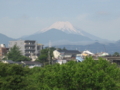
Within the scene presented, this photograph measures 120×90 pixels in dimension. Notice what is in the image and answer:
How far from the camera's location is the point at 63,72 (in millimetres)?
28328

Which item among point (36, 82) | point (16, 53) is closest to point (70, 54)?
point (16, 53)

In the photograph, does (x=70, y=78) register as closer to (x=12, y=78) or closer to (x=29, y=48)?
(x=12, y=78)

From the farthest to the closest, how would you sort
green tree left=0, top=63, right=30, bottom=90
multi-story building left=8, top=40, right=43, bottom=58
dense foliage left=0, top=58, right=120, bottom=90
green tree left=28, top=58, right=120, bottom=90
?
multi-story building left=8, top=40, right=43, bottom=58
green tree left=0, top=63, right=30, bottom=90
dense foliage left=0, top=58, right=120, bottom=90
green tree left=28, top=58, right=120, bottom=90

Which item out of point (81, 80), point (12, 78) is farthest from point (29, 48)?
point (81, 80)

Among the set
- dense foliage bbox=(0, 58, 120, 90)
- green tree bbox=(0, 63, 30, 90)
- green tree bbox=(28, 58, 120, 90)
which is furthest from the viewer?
green tree bbox=(0, 63, 30, 90)

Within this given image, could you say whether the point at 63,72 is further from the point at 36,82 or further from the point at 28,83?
the point at 36,82

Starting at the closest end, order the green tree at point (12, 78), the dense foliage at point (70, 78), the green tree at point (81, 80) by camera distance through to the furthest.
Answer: the green tree at point (81, 80)
the dense foliage at point (70, 78)
the green tree at point (12, 78)

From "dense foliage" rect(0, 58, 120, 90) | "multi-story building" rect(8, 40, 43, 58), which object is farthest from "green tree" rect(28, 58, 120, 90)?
"multi-story building" rect(8, 40, 43, 58)

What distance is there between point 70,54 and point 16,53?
3681 centimetres

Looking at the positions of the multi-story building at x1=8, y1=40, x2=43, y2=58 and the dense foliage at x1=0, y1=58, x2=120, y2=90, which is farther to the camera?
the multi-story building at x1=8, y1=40, x2=43, y2=58

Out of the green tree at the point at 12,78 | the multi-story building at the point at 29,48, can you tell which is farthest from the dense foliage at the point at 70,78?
the multi-story building at the point at 29,48

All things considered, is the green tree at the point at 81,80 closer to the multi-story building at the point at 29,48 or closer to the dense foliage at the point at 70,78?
the dense foliage at the point at 70,78

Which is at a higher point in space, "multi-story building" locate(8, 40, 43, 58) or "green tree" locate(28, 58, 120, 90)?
"multi-story building" locate(8, 40, 43, 58)

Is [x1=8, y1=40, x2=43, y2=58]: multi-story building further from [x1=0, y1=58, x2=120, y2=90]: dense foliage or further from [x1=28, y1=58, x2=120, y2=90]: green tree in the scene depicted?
[x1=28, y1=58, x2=120, y2=90]: green tree
